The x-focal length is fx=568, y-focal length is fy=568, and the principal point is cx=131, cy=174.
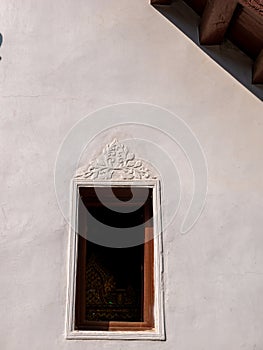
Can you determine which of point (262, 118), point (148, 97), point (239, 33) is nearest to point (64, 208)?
point (148, 97)

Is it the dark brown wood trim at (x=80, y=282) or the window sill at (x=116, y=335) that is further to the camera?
the dark brown wood trim at (x=80, y=282)

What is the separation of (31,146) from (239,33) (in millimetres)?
1473

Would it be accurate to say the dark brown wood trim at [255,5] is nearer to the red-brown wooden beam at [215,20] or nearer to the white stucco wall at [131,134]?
the red-brown wooden beam at [215,20]

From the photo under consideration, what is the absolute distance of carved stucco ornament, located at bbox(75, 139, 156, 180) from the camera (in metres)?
3.34

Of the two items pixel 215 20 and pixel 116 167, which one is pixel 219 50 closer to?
pixel 215 20

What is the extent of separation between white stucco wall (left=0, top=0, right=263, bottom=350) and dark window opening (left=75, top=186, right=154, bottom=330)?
0.14 m

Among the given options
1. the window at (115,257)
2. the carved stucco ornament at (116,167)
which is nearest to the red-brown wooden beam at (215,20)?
the carved stucco ornament at (116,167)

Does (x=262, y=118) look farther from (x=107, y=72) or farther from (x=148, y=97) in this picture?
(x=107, y=72)

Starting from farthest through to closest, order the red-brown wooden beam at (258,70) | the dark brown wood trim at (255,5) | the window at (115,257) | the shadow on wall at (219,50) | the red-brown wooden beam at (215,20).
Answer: the shadow on wall at (219,50), the red-brown wooden beam at (258,70), the red-brown wooden beam at (215,20), the window at (115,257), the dark brown wood trim at (255,5)

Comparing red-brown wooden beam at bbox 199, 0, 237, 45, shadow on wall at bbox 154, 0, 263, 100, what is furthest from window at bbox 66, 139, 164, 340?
red-brown wooden beam at bbox 199, 0, 237, 45

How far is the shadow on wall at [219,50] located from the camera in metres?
3.58

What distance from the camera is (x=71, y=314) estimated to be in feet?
9.90

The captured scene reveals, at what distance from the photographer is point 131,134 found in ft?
11.3

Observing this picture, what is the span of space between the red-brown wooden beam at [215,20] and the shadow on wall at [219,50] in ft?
0.17
